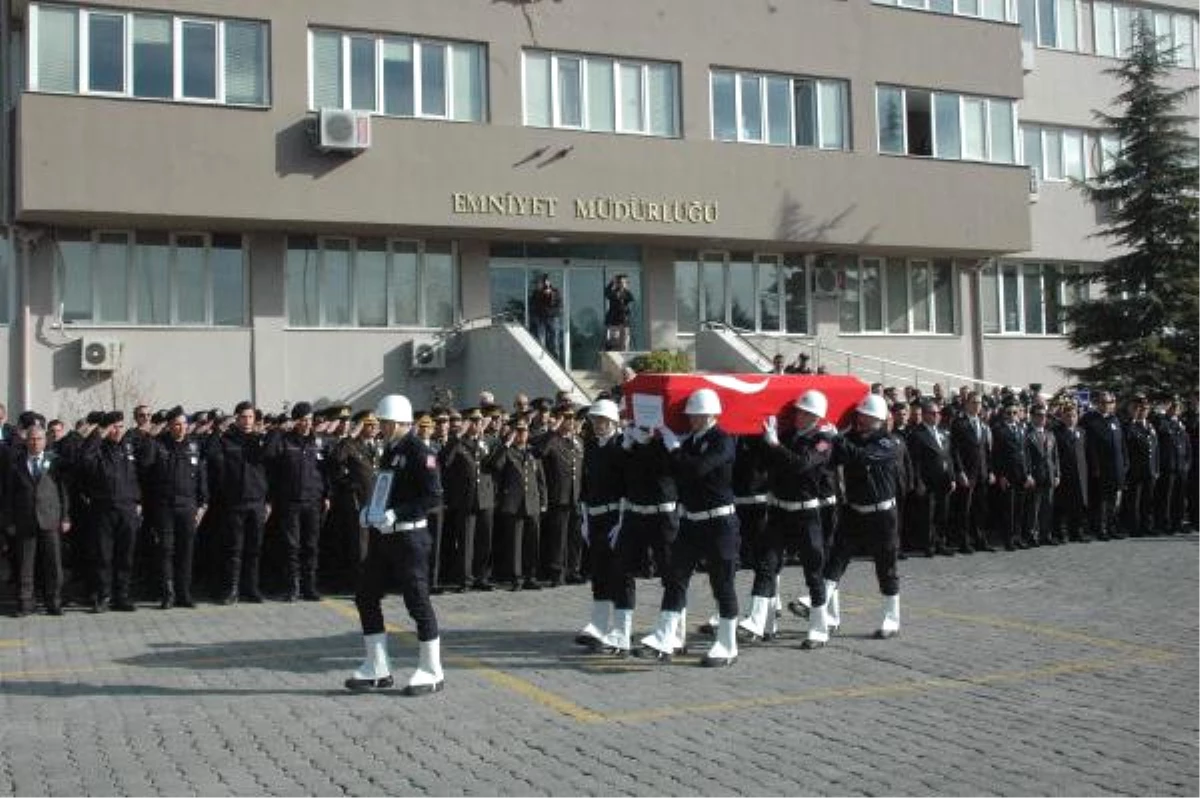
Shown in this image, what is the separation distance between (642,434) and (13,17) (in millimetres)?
18260

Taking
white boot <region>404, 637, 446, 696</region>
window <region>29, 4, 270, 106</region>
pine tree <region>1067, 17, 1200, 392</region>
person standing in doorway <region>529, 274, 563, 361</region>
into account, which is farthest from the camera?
pine tree <region>1067, 17, 1200, 392</region>

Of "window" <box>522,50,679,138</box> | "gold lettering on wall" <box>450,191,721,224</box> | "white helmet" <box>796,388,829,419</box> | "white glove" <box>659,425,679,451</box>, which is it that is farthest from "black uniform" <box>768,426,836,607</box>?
"window" <box>522,50,679,138</box>

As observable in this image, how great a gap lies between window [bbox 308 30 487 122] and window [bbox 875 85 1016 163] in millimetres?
10365

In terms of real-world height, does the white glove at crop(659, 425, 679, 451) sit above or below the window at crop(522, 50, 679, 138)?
below

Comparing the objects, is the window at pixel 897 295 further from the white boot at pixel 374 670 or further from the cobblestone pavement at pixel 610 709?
the white boot at pixel 374 670

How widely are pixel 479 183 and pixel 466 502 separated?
38.6ft

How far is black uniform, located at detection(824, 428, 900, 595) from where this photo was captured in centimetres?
1150

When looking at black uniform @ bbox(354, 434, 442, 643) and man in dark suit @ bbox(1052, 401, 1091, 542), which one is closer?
black uniform @ bbox(354, 434, 442, 643)

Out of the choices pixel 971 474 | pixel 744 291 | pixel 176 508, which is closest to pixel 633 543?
pixel 176 508

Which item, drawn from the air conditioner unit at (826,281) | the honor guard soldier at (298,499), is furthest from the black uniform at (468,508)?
the air conditioner unit at (826,281)

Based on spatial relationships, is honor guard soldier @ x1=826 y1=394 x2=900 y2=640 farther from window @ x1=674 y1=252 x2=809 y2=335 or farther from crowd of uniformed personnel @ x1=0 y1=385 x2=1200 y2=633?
window @ x1=674 y1=252 x2=809 y2=335

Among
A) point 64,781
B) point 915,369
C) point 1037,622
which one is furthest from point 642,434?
point 915,369

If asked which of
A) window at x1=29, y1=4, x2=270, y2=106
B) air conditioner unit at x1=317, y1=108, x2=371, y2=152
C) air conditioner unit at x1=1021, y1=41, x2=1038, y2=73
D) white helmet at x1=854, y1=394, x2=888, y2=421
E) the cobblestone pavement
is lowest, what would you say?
the cobblestone pavement

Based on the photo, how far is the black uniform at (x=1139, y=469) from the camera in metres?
19.7
